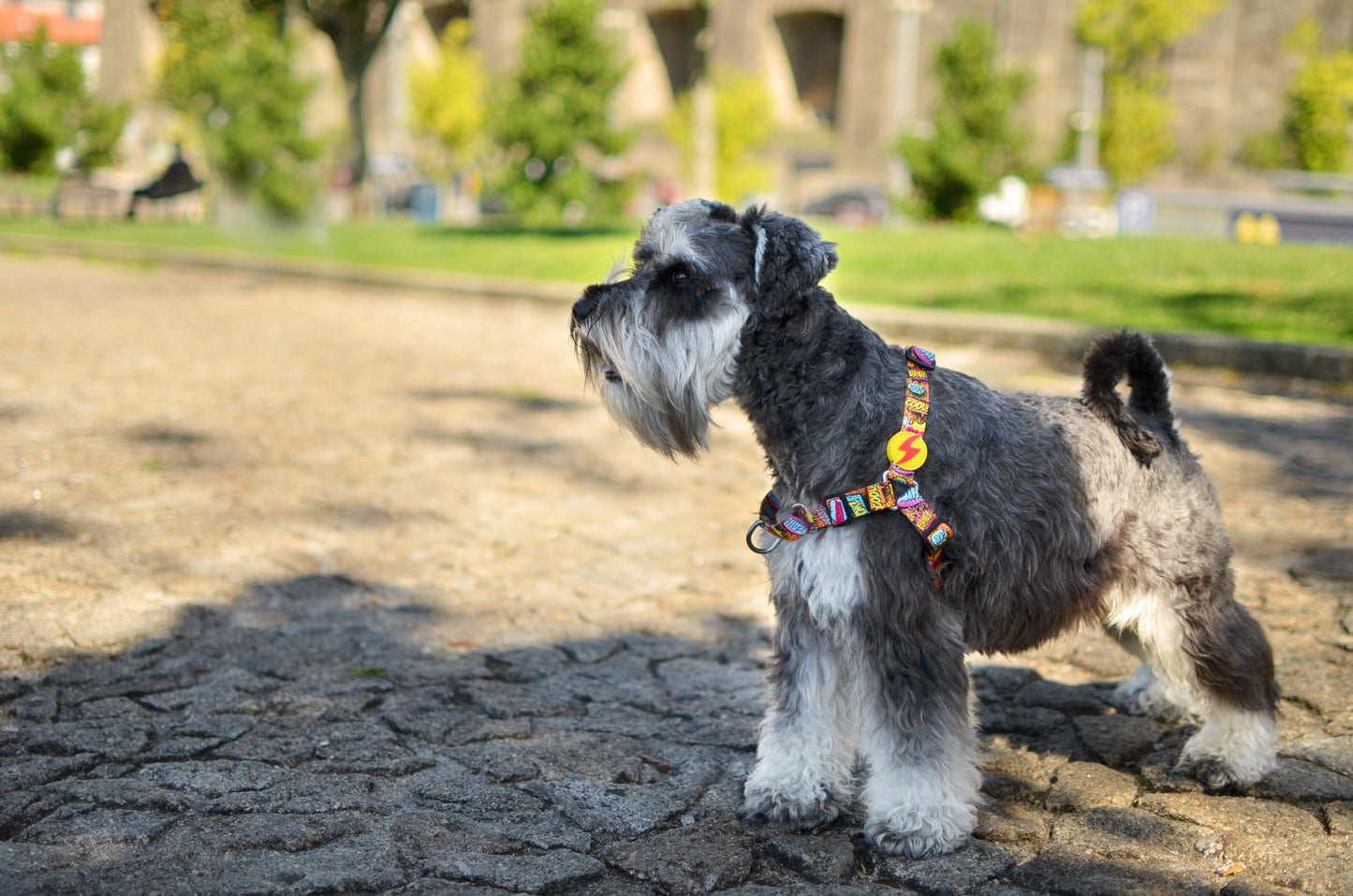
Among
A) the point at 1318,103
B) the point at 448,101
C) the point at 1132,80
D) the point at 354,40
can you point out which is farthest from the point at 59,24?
the point at 1318,103

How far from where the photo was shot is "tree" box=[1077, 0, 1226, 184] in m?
36.5

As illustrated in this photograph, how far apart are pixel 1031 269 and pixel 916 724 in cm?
→ 1179

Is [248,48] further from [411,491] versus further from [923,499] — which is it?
[923,499]

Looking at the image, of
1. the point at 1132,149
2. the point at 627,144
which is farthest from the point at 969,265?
the point at 1132,149

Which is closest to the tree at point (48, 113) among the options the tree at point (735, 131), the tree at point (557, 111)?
the tree at point (557, 111)

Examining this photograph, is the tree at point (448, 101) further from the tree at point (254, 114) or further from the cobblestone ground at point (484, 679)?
the cobblestone ground at point (484, 679)

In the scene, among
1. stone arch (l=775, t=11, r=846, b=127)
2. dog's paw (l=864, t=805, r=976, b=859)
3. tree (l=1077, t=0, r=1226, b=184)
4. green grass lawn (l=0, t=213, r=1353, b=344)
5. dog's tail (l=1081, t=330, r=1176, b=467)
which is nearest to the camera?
dog's paw (l=864, t=805, r=976, b=859)

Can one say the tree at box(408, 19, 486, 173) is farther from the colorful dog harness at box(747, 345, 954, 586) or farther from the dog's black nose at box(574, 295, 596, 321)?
the colorful dog harness at box(747, 345, 954, 586)

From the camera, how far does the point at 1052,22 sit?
44406 mm

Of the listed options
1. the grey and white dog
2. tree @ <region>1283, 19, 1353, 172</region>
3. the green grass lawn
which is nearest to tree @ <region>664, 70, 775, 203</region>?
the green grass lawn

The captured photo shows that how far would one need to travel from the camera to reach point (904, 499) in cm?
283

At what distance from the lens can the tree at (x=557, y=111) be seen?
20.5 metres

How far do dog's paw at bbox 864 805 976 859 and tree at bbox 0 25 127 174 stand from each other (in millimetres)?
31954

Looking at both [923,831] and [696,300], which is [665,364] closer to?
[696,300]
